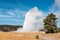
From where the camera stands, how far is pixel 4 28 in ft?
357

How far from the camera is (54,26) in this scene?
236 feet

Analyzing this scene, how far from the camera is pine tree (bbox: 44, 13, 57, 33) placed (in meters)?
71.4

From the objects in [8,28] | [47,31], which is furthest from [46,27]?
[8,28]

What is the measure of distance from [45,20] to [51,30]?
464cm

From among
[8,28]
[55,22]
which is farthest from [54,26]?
[8,28]

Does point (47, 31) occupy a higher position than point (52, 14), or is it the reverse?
point (52, 14)

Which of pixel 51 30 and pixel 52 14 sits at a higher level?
pixel 52 14

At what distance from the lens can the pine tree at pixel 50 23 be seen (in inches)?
2810

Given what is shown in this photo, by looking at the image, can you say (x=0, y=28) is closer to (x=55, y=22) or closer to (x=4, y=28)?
(x=4, y=28)

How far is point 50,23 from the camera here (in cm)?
7169

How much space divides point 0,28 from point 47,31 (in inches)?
1693

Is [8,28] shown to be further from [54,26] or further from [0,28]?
[54,26]

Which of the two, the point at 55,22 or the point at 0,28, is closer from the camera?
the point at 55,22

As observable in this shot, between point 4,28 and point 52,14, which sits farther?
point 4,28
